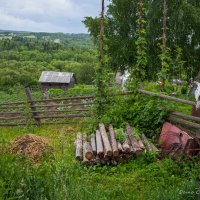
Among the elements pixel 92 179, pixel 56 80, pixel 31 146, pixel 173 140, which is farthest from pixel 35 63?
pixel 92 179

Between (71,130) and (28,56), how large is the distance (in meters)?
102

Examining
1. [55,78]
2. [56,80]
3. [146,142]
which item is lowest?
[56,80]

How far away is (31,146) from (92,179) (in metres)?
2.16

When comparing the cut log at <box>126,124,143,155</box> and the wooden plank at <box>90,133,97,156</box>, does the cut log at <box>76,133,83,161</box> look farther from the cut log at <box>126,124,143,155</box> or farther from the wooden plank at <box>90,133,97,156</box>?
the cut log at <box>126,124,143,155</box>

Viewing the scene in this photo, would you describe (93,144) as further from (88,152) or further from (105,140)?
(88,152)

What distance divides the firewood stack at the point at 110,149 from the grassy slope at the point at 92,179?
0.21 m

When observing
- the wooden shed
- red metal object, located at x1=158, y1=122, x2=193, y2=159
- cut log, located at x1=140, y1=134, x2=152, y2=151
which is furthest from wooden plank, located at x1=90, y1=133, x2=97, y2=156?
the wooden shed

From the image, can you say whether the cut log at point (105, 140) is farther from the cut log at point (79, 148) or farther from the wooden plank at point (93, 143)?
the cut log at point (79, 148)

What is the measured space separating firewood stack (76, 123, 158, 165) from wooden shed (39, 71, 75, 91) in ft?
171

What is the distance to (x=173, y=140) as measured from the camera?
7699 mm

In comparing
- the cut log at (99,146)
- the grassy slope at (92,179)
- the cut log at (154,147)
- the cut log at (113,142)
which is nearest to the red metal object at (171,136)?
the cut log at (154,147)

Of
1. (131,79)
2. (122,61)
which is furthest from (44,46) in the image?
(131,79)

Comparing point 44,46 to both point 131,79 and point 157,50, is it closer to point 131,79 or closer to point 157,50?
point 157,50

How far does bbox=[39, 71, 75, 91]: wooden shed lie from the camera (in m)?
60.1
